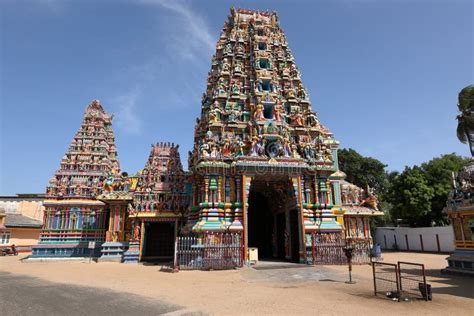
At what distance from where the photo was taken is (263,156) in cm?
1988

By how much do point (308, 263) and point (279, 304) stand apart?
9934 mm

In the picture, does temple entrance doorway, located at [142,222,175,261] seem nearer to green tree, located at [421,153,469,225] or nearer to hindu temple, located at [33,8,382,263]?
hindu temple, located at [33,8,382,263]

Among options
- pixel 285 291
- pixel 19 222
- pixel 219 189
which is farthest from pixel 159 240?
pixel 19 222

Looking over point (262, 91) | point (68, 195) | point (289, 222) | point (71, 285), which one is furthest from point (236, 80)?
point (68, 195)

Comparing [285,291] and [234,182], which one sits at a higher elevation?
[234,182]

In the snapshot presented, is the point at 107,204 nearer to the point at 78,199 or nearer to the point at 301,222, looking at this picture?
the point at 78,199

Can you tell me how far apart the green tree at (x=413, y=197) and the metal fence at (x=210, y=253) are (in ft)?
91.4

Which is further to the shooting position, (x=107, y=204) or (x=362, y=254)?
(x=107, y=204)

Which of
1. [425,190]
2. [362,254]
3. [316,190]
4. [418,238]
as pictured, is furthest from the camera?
[425,190]

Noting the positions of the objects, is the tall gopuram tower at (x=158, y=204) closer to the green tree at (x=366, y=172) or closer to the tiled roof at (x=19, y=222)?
the tiled roof at (x=19, y=222)

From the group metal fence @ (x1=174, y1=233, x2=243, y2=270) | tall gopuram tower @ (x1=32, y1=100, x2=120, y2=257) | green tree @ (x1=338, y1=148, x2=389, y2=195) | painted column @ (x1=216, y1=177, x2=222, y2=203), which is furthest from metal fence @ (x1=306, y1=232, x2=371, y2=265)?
green tree @ (x1=338, y1=148, x2=389, y2=195)

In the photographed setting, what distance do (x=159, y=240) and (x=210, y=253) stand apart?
9982mm

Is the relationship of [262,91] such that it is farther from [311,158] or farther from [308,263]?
[308,263]

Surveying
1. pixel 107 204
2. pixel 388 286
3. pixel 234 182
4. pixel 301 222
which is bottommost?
pixel 388 286
